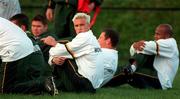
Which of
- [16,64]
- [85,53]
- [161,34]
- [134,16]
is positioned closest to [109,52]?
[161,34]

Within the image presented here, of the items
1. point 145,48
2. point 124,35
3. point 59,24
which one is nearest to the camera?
point 145,48

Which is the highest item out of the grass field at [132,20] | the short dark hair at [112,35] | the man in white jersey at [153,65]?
the short dark hair at [112,35]

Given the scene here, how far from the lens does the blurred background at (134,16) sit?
875 inches

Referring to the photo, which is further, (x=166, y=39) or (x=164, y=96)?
(x=166, y=39)

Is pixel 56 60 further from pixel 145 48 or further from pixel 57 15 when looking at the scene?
pixel 57 15

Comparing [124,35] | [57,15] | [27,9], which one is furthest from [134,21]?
[57,15]

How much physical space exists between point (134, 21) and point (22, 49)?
12376 mm

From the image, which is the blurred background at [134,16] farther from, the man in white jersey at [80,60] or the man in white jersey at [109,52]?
the man in white jersey at [80,60]

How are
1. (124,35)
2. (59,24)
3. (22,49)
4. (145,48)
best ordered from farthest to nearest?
(124,35)
(59,24)
(145,48)
(22,49)

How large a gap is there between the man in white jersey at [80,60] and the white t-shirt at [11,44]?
548 millimetres

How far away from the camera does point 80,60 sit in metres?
11.2

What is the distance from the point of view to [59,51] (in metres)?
11.2

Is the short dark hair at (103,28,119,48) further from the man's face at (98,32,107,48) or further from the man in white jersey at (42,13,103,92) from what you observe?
the man in white jersey at (42,13,103,92)

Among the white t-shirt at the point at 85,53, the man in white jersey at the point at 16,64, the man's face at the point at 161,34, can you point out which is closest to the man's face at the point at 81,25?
the white t-shirt at the point at 85,53
